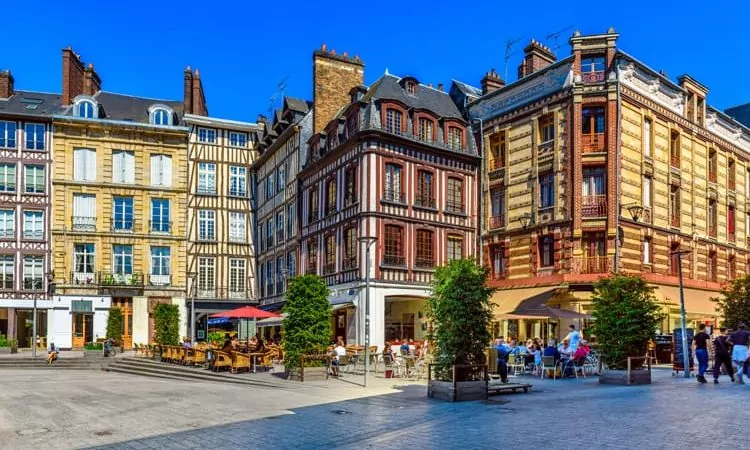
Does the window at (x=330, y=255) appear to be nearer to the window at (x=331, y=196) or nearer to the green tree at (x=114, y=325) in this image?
the window at (x=331, y=196)

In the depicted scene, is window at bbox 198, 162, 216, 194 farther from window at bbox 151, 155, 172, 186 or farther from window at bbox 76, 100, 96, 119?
window at bbox 76, 100, 96, 119

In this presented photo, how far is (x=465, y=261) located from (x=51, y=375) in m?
14.1

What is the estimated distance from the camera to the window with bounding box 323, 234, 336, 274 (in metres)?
26.5

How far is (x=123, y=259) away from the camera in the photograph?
119 ft

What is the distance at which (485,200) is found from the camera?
26250 mm

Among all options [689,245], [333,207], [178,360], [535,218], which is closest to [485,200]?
[535,218]

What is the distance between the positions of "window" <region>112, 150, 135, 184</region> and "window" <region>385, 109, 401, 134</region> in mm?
17534

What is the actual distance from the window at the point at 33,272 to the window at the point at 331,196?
54.7 feet

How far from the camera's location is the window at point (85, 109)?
3600 centimetres

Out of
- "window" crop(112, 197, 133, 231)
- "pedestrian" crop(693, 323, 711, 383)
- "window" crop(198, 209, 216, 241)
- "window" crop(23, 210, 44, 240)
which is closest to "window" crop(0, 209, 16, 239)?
"window" crop(23, 210, 44, 240)

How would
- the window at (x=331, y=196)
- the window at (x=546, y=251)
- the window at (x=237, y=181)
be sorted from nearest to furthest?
the window at (x=546, y=251), the window at (x=331, y=196), the window at (x=237, y=181)

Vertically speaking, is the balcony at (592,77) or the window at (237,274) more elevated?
the balcony at (592,77)

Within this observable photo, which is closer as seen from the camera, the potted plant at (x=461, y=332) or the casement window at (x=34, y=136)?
the potted plant at (x=461, y=332)

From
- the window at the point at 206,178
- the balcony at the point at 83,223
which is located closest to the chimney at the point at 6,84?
the balcony at the point at 83,223
